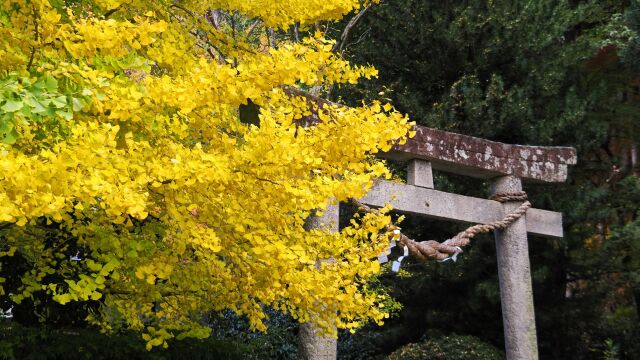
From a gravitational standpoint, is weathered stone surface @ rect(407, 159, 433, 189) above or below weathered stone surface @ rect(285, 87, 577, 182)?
below

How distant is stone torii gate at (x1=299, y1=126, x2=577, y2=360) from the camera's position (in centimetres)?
620

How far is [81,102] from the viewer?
2953mm

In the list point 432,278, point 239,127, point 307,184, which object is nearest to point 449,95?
point 432,278

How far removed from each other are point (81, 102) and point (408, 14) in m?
7.16

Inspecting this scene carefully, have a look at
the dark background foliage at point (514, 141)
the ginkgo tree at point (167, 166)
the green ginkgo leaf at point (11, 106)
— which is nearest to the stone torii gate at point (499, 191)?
the dark background foliage at point (514, 141)

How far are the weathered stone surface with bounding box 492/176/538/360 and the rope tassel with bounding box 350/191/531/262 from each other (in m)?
0.10

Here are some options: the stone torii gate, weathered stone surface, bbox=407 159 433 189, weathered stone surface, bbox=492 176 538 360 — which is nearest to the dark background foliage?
weathered stone surface, bbox=492 176 538 360

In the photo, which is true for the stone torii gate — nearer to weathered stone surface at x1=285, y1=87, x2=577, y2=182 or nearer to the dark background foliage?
weathered stone surface at x1=285, y1=87, x2=577, y2=182

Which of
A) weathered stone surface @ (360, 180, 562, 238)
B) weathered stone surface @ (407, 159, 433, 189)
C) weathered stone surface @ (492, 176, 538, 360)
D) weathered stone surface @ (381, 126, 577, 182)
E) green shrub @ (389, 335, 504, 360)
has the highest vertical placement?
weathered stone surface @ (381, 126, 577, 182)

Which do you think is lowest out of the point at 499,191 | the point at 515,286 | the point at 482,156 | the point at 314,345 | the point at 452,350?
the point at 452,350

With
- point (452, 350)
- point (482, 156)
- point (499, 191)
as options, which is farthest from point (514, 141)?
point (452, 350)

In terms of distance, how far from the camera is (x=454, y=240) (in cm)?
617

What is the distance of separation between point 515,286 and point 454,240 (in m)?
1.12

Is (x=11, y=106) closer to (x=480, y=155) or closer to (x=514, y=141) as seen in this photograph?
(x=480, y=155)
